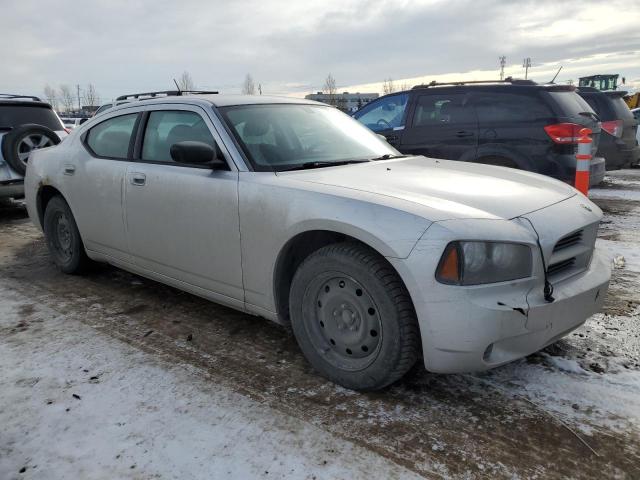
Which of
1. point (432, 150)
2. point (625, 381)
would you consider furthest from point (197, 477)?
point (432, 150)

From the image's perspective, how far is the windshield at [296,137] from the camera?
333cm

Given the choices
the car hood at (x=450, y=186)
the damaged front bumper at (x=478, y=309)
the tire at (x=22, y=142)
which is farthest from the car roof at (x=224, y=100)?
the tire at (x=22, y=142)

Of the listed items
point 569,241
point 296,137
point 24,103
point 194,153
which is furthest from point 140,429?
point 24,103

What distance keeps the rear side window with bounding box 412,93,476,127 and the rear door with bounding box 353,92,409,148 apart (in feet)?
0.82

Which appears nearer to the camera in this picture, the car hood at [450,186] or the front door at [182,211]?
the car hood at [450,186]

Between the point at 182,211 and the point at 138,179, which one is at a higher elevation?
the point at 138,179

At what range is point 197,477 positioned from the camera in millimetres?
2172

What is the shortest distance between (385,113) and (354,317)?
17.6ft

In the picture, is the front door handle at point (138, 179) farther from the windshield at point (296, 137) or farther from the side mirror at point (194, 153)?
the windshield at point (296, 137)

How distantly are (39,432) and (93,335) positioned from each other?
3.69 ft

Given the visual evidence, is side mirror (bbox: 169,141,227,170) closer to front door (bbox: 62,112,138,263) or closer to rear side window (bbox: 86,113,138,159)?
front door (bbox: 62,112,138,263)

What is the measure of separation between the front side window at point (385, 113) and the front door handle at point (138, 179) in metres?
4.31

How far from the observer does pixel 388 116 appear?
24.7 feet

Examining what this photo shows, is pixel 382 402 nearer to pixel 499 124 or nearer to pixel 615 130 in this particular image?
pixel 499 124
